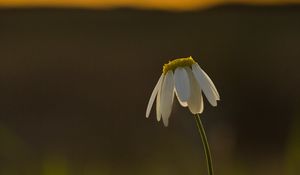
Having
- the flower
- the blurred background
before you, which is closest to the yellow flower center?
the flower

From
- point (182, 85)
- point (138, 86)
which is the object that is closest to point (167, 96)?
point (182, 85)

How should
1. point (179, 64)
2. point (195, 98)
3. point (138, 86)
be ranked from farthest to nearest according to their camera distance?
point (138, 86) → point (179, 64) → point (195, 98)

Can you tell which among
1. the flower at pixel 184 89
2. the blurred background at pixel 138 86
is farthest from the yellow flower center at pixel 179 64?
the blurred background at pixel 138 86

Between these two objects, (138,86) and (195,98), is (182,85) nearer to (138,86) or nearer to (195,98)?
(195,98)

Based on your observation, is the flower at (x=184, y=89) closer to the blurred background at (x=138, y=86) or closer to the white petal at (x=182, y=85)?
the white petal at (x=182, y=85)

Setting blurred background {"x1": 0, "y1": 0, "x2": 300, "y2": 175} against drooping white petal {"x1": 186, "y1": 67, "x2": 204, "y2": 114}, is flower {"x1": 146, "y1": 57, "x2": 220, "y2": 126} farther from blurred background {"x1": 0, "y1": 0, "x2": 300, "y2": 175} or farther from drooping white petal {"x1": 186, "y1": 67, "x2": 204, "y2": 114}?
blurred background {"x1": 0, "y1": 0, "x2": 300, "y2": 175}

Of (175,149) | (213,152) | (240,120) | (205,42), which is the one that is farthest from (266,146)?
(205,42)
